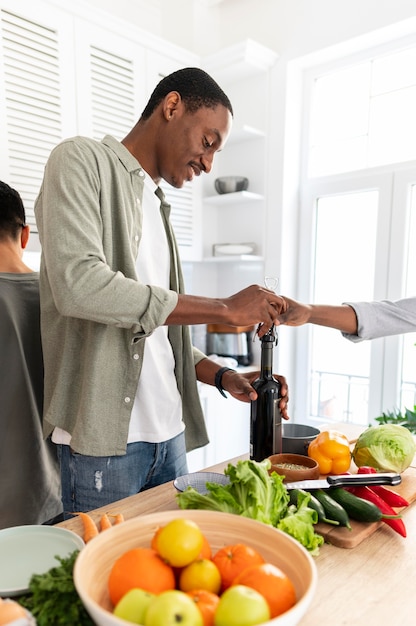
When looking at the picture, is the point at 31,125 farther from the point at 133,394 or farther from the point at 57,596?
the point at 57,596

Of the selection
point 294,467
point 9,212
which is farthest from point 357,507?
point 9,212

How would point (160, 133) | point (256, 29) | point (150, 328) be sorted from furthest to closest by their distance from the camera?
point (256, 29)
point (160, 133)
point (150, 328)

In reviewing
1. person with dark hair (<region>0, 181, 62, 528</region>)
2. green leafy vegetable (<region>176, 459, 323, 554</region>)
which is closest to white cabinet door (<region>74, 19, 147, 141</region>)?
person with dark hair (<region>0, 181, 62, 528</region>)

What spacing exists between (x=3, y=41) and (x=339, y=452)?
2.05m

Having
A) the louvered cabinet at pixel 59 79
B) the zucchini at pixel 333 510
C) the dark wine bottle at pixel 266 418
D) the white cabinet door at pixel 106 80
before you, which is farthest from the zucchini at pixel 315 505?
the white cabinet door at pixel 106 80

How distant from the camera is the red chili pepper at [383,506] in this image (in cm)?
91

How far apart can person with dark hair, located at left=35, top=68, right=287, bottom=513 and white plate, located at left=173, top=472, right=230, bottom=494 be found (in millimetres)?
226

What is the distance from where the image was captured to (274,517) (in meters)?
0.81

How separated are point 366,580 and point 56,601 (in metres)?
0.46

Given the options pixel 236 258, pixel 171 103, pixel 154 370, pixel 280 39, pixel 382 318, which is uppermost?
pixel 280 39

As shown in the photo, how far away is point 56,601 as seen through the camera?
61 cm

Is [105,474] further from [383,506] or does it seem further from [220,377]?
[383,506]

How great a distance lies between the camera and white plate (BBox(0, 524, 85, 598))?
0.72 m

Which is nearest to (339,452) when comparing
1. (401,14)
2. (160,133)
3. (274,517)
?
(274,517)
